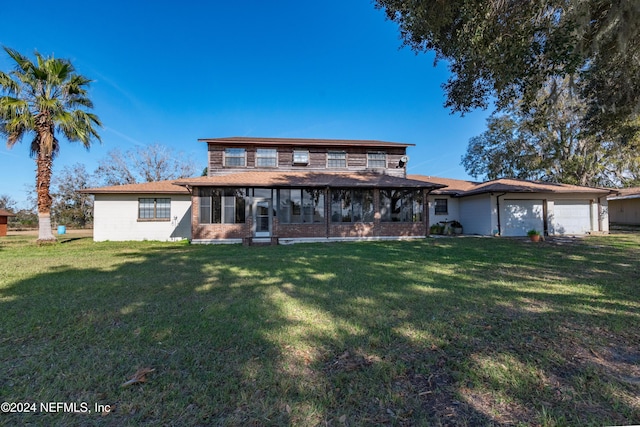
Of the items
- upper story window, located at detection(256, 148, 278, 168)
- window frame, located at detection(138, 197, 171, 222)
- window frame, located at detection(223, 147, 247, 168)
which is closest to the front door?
upper story window, located at detection(256, 148, 278, 168)

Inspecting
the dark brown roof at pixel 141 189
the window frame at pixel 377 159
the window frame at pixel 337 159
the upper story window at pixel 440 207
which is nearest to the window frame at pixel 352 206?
the window frame at pixel 337 159

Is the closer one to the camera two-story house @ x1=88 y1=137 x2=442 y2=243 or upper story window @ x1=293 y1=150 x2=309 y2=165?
two-story house @ x1=88 y1=137 x2=442 y2=243

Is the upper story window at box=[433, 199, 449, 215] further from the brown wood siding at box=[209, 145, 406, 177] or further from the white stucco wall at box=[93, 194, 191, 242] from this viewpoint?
the white stucco wall at box=[93, 194, 191, 242]

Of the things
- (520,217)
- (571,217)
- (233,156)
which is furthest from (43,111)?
(571,217)

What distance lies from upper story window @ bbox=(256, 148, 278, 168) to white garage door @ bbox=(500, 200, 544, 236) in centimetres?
1358

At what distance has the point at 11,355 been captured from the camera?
282 cm

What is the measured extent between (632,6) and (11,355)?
1159 centimetres

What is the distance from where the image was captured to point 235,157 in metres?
16.7

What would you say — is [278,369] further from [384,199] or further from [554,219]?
[554,219]

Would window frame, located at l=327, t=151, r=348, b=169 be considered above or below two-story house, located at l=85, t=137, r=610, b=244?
above

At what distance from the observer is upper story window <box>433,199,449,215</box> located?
18969 millimetres

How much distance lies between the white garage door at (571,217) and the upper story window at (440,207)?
6.08 meters

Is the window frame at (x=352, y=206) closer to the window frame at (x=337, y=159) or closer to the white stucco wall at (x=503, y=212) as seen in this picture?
the window frame at (x=337, y=159)

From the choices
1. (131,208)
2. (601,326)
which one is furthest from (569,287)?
(131,208)
